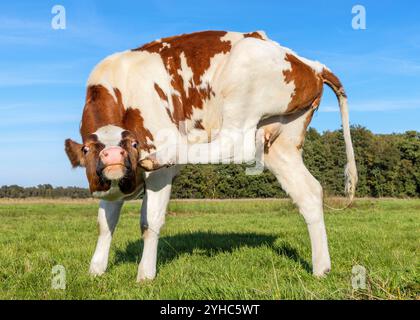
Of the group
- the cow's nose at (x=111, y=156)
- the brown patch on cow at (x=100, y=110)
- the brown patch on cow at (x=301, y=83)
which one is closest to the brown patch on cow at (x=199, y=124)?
the brown patch on cow at (x=100, y=110)

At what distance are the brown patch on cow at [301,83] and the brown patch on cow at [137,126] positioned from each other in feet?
6.22

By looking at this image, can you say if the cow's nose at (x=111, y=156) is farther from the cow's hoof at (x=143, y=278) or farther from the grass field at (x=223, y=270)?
the cow's hoof at (x=143, y=278)

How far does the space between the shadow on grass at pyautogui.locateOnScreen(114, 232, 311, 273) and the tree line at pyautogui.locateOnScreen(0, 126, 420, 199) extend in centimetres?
5316

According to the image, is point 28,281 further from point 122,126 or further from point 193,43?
point 193,43

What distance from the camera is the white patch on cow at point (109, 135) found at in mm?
4844

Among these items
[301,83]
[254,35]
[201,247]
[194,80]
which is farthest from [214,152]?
[201,247]

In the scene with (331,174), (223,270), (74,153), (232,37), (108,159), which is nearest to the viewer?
(108,159)

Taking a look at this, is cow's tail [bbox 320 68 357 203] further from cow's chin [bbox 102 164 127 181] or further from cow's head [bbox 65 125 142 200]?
cow's chin [bbox 102 164 127 181]

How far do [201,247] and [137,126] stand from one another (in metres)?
3.97

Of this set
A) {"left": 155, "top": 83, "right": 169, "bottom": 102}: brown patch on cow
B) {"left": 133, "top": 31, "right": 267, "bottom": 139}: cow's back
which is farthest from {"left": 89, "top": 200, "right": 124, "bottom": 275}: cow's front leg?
{"left": 155, "top": 83, "right": 169, "bottom": 102}: brown patch on cow

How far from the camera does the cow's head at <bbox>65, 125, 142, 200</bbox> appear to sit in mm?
4648

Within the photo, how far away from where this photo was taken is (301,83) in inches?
246

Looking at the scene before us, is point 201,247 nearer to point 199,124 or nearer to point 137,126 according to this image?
point 199,124
